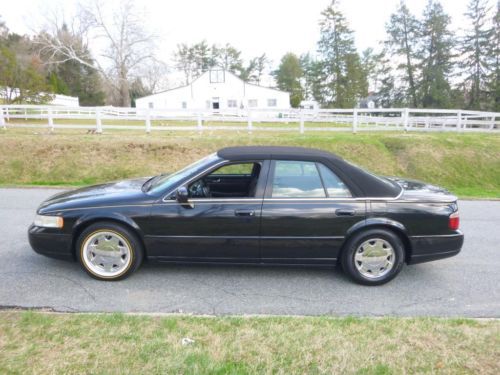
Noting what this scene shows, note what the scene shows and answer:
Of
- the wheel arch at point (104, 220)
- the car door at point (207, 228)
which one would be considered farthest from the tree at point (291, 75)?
the wheel arch at point (104, 220)

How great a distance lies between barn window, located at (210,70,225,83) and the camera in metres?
41.3

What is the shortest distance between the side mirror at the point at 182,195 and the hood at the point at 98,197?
1.20 ft

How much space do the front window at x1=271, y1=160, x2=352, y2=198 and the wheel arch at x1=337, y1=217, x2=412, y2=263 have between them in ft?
1.17

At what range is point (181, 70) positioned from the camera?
68250 millimetres

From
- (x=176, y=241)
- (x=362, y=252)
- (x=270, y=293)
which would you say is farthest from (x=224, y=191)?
(x=362, y=252)

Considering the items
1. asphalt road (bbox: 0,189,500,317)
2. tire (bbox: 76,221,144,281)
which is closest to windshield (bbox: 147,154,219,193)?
tire (bbox: 76,221,144,281)

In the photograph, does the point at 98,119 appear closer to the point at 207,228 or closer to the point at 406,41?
the point at 207,228

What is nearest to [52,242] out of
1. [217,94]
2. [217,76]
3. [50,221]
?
[50,221]

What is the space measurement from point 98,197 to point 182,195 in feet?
3.45

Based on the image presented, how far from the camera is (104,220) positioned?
387cm

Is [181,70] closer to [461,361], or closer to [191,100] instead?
[191,100]

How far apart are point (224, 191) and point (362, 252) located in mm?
1937

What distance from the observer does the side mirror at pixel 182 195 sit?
374cm

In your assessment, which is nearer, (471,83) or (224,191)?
(224,191)
